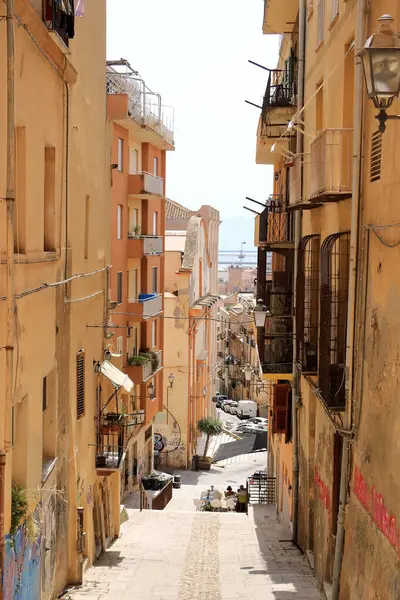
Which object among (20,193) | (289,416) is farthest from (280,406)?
(20,193)

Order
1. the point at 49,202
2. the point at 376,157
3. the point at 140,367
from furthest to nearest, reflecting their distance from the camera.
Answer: the point at 140,367
the point at 49,202
the point at 376,157

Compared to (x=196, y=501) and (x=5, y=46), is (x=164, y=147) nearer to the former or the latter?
(x=196, y=501)

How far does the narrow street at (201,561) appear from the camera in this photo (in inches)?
636

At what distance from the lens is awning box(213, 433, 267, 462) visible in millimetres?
49125

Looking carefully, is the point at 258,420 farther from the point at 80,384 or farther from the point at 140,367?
the point at 80,384

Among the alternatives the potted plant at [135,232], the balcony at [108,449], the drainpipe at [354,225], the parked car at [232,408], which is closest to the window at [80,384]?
the balcony at [108,449]

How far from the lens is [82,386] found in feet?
60.3

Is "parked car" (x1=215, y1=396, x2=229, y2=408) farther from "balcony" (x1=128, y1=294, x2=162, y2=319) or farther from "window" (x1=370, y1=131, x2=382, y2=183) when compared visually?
"window" (x1=370, y1=131, x2=382, y2=183)

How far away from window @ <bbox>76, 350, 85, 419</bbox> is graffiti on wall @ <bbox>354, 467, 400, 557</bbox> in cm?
717

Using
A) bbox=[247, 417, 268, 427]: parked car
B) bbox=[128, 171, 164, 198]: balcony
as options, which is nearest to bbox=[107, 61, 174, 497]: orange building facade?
bbox=[128, 171, 164, 198]: balcony

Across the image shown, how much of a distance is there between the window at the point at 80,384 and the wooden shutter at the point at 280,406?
626cm

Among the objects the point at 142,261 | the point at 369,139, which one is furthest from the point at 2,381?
the point at 142,261

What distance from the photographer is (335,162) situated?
43.8ft

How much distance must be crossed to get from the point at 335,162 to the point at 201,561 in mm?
9956
